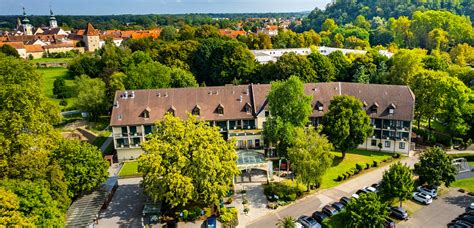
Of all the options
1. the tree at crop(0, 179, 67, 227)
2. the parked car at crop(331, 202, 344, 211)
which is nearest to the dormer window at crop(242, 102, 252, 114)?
the parked car at crop(331, 202, 344, 211)

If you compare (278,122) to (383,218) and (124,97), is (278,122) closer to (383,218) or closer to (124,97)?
(383,218)

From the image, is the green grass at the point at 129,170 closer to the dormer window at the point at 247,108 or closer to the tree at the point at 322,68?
the dormer window at the point at 247,108

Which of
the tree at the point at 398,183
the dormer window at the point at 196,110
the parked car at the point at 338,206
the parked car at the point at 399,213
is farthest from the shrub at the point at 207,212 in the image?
the parked car at the point at 399,213

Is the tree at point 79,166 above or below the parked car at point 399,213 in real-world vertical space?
→ above

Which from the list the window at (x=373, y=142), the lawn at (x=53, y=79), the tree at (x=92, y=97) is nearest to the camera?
the window at (x=373, y=142)

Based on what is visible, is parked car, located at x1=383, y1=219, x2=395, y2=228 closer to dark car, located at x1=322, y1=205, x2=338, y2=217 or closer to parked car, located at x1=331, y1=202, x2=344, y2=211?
parked car, located at x1=331, y1=202, x2=344, y2=211

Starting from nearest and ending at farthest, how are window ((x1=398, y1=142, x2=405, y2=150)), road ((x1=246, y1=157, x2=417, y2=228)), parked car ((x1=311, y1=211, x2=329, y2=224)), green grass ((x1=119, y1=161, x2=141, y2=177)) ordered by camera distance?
parked car ((x1=311, y1=211, x2=329, y2=224)) < road ((x1=246, y1=157, x2=417, y2=228)) < green grass ((x1=119, y1=161, x2=141, y2=177)) < window ((x1=398, y1=142, x2=405, y2=150))
